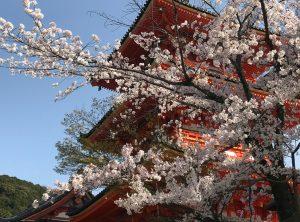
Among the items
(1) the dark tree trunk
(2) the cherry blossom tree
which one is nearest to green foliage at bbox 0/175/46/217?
(2) the cherry blossom tree

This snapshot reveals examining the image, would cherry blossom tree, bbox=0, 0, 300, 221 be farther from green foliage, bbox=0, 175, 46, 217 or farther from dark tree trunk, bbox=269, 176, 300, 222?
green foliage, bbox=0, 175, 46, 217

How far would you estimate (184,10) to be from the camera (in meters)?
11.1

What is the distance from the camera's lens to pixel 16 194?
2432 inches

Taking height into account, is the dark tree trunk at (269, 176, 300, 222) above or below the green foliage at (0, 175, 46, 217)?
below

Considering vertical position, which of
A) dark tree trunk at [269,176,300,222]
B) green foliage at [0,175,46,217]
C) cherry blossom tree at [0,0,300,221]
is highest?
green foliage at [0,175,46,217]

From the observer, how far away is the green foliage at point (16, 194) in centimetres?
5824

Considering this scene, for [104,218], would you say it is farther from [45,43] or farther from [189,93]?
[45,43]

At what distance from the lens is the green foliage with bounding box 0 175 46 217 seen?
191 feet

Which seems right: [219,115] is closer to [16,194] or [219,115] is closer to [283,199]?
[283,199]

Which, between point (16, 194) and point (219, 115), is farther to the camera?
point (16, 194)

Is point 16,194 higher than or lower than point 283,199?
higher

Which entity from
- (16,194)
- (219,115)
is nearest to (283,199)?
(219,115)

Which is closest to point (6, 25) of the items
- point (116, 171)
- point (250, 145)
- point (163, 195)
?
point (116, 171)

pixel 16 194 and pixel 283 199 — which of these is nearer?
pixel 283 199
